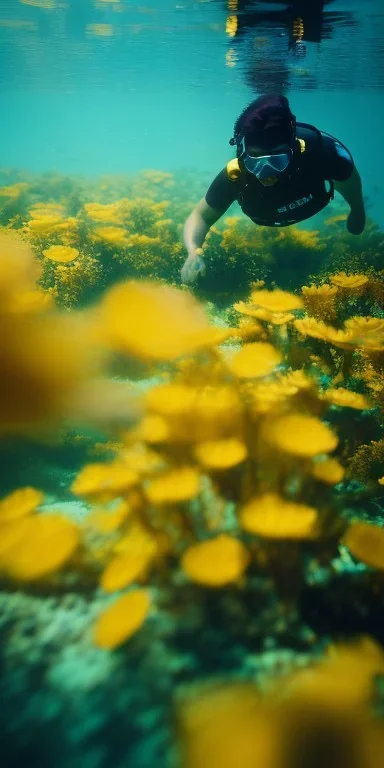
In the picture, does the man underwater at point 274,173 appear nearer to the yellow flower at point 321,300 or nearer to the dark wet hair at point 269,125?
the dark wet hair at point 269,125

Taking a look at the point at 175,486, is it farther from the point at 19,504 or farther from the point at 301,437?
the point at 19,504

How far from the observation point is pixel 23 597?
1815mm

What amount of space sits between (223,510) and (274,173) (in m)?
3.29

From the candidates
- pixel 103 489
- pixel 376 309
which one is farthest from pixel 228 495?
pixel 376 309

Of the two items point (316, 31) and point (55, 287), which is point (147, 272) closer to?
point (55, 287)

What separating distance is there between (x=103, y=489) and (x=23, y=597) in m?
0.70

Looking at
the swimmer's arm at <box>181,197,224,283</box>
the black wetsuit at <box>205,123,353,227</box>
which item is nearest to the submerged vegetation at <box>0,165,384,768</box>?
the black wetsuit at <box>205,123,353,227</box>

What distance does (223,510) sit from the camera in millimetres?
1918

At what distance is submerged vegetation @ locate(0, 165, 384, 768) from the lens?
3.97 feet

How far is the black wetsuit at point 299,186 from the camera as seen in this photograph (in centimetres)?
401

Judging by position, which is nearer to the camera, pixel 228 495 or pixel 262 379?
pixel 228 495

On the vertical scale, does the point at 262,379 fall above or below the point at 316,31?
below

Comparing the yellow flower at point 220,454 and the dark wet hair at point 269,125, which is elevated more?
the dark wet hair at point 269,125

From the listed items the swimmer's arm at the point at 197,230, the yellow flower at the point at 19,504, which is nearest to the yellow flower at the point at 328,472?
the yellow flower at the point at 19,504
